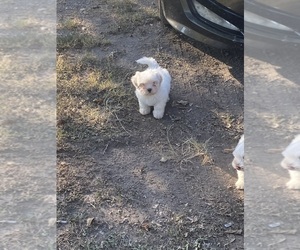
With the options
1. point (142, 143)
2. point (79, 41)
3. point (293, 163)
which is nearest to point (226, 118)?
→ point (142, 143)

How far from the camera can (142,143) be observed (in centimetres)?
389

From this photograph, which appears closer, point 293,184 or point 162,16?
point 293,184

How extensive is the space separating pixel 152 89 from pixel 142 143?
0.39 metres

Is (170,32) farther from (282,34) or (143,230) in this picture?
(143,230)

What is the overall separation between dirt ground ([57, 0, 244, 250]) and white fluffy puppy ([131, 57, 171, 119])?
78mm

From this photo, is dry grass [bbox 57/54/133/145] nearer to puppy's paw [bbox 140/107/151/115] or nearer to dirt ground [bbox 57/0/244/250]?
dirt ground [bbox 57/0/244/250]

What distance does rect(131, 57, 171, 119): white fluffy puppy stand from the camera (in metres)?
4.01

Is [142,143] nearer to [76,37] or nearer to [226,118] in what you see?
[226,118]

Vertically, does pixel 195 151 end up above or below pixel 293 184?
below

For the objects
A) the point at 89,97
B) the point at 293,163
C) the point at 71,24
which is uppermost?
the point at 293,163

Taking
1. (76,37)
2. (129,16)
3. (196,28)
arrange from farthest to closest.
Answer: (129,16), (76,37), (196,28)

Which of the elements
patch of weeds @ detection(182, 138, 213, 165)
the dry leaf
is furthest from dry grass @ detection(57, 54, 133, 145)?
the dry leaf

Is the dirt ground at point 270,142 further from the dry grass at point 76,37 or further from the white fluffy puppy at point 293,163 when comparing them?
the dry grass at point 76,37

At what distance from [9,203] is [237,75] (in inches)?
84.2
